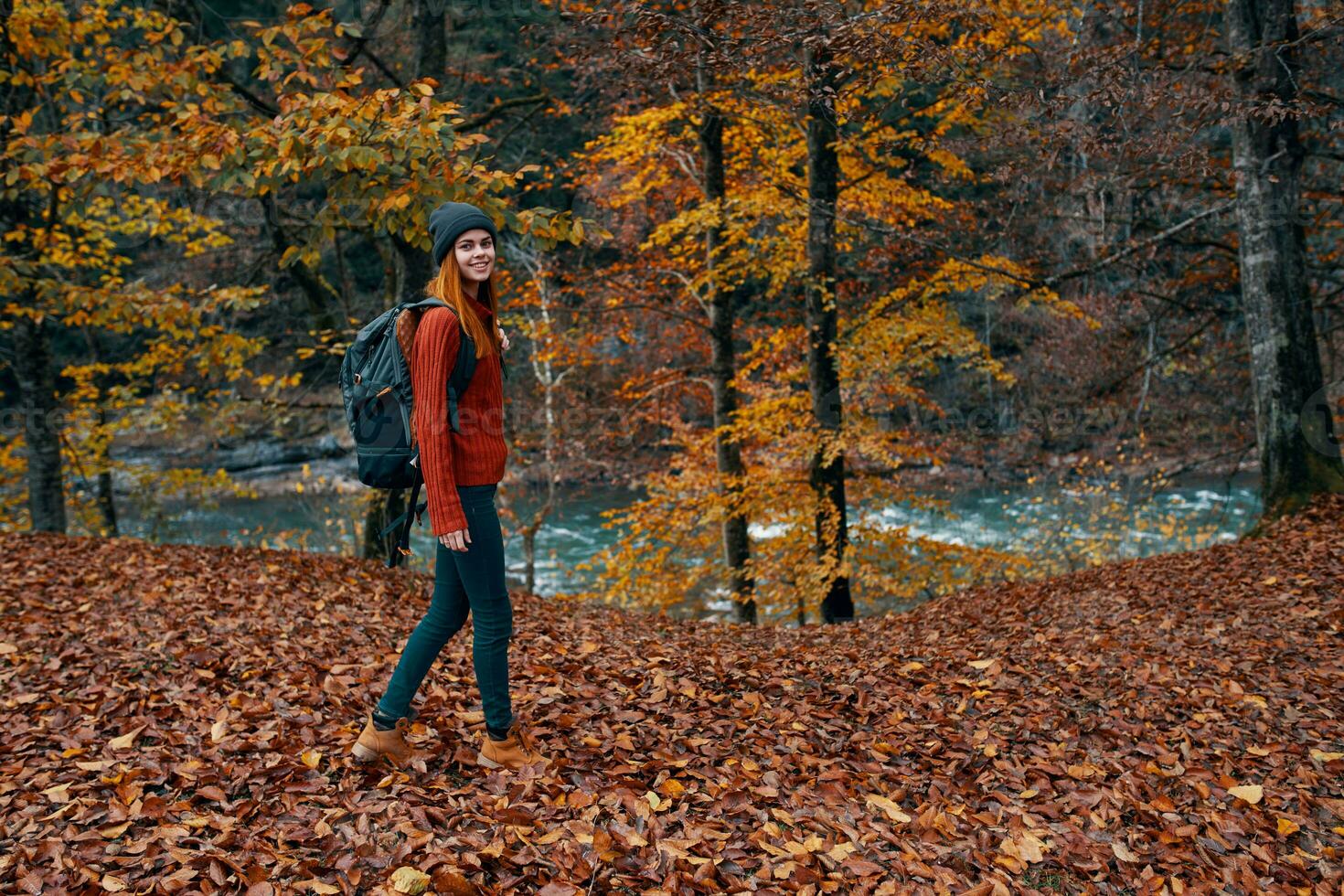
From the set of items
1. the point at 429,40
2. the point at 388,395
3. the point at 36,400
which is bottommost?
the point at 388,395

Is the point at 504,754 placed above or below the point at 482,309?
below

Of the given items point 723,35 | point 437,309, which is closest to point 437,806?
point 437,309

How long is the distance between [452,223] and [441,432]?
2.65 feet

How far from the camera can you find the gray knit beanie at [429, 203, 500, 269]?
3281 millimetres

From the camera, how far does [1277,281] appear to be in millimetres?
7695

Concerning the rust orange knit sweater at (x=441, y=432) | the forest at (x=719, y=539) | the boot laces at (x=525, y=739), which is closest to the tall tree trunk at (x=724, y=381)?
the forest at (x=719, y=539)

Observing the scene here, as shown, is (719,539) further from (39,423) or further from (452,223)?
(452,223)

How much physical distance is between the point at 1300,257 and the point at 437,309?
8295mm

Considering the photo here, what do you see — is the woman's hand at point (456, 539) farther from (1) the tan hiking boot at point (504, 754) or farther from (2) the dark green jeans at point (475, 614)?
(1) the tan hiking boot at point (504, 754)

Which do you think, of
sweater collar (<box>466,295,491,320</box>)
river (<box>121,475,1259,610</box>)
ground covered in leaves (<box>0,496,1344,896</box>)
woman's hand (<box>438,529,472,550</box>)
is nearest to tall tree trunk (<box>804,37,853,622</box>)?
ground covered in leaves (<box>0,496,1344,896</box>)

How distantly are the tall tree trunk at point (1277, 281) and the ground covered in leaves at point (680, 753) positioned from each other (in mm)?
1764

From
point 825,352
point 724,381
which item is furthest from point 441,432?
point 724,381

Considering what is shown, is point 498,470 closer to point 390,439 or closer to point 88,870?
point 390,439

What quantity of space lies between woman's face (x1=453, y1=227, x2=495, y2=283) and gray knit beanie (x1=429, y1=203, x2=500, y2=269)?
0.02m
